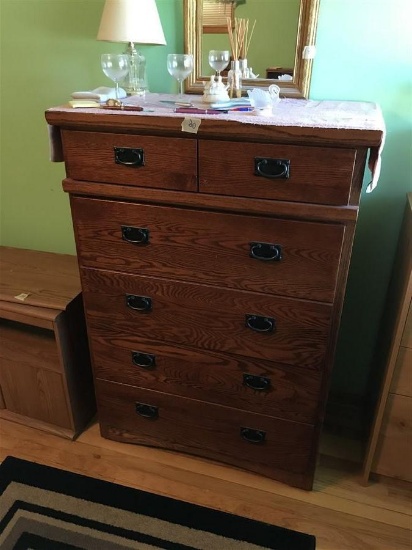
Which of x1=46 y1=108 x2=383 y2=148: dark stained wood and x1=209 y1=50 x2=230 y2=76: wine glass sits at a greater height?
x1=209 y1=50 x2=230 y2=76: wine glass

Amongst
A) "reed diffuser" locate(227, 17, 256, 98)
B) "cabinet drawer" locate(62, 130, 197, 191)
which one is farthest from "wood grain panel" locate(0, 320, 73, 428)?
"reed diffuser" locate(227, 17, 256, 98)

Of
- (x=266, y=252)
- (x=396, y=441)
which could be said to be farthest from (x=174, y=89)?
(x=396, y=441)

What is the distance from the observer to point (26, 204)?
1994 mm

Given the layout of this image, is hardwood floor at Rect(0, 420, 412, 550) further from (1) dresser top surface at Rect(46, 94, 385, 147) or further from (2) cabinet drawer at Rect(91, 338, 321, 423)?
(1) dresser top surface at Rect(46, 94, 385, 147)

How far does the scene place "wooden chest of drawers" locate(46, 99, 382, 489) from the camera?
115cm

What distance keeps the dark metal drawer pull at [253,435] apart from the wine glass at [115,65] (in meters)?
1.13

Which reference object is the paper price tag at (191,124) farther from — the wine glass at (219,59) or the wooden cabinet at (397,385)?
the wooden cabinet at (397,385)

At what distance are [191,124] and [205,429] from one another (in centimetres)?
102

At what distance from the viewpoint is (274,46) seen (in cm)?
145

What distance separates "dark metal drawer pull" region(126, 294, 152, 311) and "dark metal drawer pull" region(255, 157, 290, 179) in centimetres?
52

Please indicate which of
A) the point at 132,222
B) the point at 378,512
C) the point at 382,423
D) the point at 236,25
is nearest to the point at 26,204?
the point at 132,222

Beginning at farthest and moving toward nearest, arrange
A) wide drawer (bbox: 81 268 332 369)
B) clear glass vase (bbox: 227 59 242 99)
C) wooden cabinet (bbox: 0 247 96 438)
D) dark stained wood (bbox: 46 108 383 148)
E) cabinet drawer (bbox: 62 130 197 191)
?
wooden cabinet (bbox: 0 247 96 438) < clear glass vase (bbox: 227 59 242 99) < wide drawer (bbox: 81 268 332 369) < cabinet drawer (bbox: 62 130 197 191) < dark stained wood (bbox: 46 108 383 148)

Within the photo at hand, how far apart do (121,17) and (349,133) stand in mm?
809

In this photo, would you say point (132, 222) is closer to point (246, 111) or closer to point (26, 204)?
point (246, 111)
